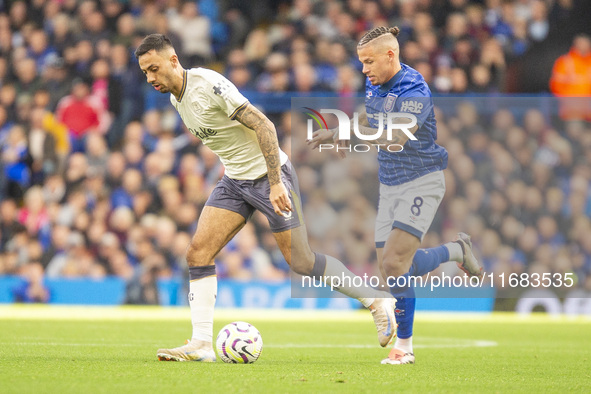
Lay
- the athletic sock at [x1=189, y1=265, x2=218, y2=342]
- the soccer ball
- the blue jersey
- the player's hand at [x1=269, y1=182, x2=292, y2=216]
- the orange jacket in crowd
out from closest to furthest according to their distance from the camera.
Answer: the player's hand at [x1=269, y1=182, x2=292, y2=216]
the soccer ball
the athletic sock at [x1=189, y1=265, x2=218, y2=342]
the blue jersey
the orange jacket in crowd

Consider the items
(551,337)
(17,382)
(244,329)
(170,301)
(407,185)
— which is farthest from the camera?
(170,301)

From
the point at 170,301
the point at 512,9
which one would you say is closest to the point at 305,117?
the point at 170,301

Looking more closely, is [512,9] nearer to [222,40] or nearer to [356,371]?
[222,40]

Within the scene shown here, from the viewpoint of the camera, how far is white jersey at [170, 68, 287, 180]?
649 cm

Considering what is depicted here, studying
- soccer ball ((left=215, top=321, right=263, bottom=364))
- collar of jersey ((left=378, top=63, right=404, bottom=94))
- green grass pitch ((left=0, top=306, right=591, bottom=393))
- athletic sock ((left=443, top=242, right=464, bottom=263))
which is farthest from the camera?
athletic sock ((left=443, top=242, right=464, bottom=263))

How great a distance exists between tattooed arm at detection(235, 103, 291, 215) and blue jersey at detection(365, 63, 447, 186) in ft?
3.52

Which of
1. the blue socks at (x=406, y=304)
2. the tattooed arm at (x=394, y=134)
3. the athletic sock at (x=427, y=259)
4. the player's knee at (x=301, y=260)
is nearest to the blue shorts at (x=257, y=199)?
the player's knee at (x=301, y=260)

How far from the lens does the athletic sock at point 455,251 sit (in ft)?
24.7

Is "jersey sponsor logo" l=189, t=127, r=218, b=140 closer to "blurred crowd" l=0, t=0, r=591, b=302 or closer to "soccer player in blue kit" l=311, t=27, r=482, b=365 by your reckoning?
"soccer player in blue kit" l=311, t=27, r=482, b=365

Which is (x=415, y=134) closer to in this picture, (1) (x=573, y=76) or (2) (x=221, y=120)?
(2) (x=221, y=120)

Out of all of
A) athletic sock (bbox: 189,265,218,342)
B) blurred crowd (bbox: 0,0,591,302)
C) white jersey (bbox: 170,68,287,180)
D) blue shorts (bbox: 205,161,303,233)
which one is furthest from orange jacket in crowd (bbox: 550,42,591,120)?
athletic sock (bbox: 189,265,218,342)

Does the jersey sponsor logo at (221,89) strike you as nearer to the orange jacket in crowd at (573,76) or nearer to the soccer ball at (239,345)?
the soccer ball at (239,345)

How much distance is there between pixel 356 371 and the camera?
601cm

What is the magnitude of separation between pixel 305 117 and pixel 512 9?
494cm
